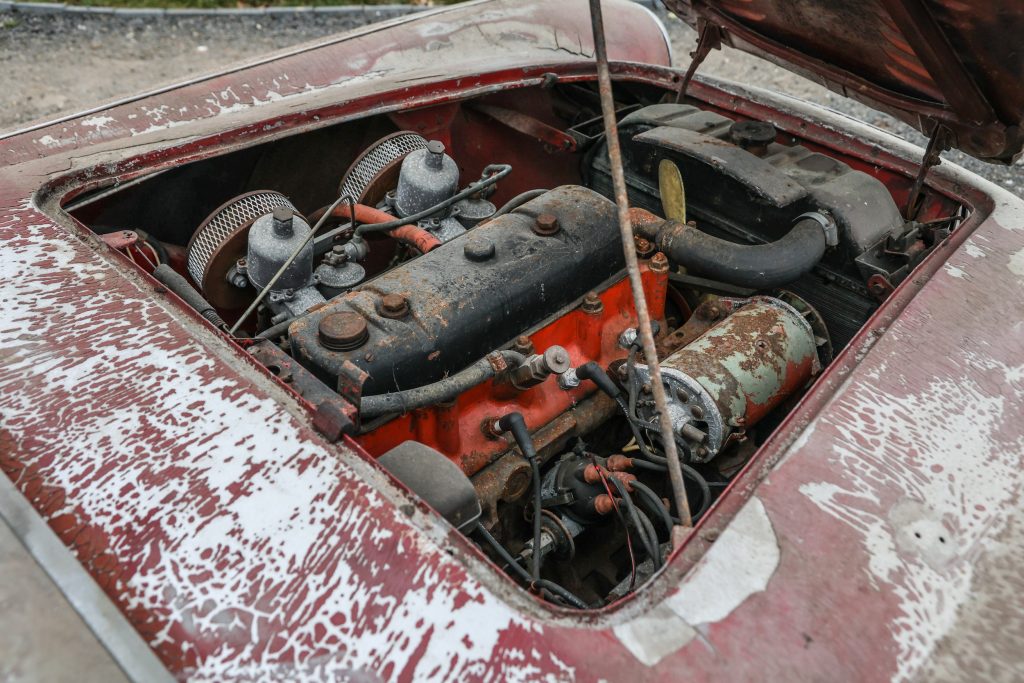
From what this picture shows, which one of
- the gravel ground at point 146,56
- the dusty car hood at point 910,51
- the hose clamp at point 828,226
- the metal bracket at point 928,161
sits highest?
the dusty car hood at point 910,51

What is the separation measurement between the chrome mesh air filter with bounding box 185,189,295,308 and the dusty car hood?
1.33 meters

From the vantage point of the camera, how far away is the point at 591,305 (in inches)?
81.1

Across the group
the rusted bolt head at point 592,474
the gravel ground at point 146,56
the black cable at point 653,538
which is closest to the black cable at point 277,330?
the rusted bolt head at point 592,474

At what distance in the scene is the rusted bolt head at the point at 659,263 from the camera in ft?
7.16

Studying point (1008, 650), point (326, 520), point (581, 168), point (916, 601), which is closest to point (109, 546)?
point (326, 520)

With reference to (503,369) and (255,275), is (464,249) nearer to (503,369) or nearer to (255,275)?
(503,369)

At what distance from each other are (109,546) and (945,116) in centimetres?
195

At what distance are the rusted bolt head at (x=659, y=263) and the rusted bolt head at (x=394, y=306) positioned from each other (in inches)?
28.1

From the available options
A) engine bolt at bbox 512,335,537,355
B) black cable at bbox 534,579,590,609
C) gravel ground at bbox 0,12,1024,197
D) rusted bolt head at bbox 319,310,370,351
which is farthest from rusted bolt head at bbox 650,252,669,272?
gravel ground at bbox 0,12,1024,197

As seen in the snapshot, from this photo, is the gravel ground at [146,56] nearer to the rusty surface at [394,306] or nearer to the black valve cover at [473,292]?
the black valve cover at [473,292]

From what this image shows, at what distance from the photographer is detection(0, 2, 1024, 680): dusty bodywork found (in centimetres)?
115

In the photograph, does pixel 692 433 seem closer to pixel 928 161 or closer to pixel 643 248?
pixel 643 248

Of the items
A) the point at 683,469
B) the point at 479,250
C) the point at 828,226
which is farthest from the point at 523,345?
the point at 828,226

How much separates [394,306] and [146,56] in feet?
15.0
